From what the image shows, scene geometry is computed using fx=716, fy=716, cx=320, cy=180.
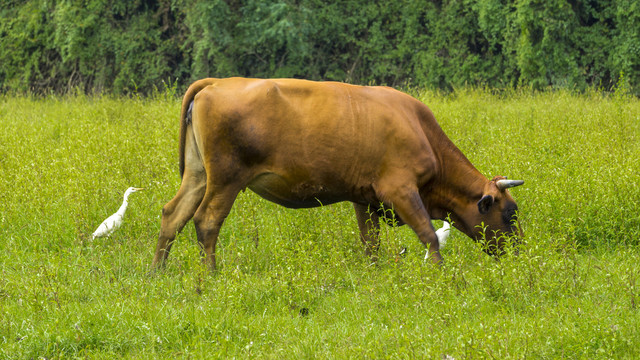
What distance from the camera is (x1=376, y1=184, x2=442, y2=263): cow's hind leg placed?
5707 millimetres

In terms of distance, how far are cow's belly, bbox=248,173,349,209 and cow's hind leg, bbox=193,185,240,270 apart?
0.22m

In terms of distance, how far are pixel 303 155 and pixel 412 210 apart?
972 millimetres

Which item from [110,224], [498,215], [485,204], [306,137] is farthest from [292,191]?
[110,224]

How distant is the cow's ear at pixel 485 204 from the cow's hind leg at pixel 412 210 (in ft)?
1.61

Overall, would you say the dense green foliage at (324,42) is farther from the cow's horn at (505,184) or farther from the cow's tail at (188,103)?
the cow's tail at (188,103)

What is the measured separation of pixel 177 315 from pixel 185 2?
14036mm

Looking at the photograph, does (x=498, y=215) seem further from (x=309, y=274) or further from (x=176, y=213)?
(x=176, y=213)

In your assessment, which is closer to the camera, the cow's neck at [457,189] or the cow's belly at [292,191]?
the cow's belly at [292,191]

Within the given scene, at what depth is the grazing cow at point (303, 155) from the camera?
565 cm

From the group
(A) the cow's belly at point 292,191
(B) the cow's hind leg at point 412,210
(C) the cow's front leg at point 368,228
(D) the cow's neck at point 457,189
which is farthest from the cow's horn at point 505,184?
(A) the cow's belly at point 292,191

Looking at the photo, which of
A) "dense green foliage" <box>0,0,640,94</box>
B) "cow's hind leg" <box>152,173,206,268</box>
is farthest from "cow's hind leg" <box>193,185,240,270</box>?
"dense green foliage" <box>0,0,640,94</box>

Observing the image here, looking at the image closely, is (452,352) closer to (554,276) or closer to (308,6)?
(554,276)

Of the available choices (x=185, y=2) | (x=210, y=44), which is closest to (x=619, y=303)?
(x=210, y=44)

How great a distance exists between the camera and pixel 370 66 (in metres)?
17.9
